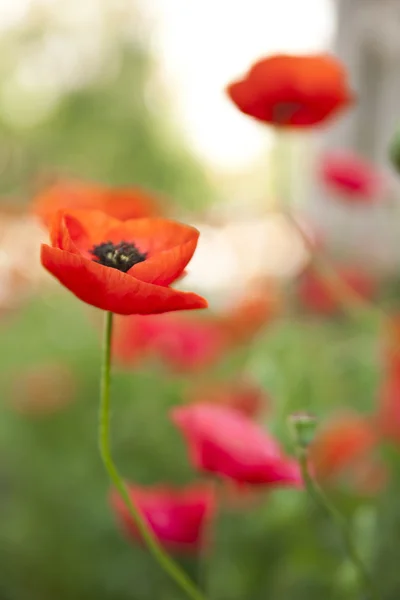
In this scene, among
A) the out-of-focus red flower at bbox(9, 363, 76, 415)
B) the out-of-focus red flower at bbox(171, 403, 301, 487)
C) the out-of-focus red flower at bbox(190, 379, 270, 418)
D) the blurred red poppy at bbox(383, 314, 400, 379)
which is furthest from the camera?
the out-of-focus red flower at bbox(9, 363, 76, 415)

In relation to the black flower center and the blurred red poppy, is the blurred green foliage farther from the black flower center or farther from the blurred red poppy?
the black flower center

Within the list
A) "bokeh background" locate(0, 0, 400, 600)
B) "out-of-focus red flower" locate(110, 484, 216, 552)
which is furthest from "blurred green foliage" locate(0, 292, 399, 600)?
"out-of-focus red flower" locate(110, 484, 216, 552)

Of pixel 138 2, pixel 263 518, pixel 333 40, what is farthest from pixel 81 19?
pixel 263 518

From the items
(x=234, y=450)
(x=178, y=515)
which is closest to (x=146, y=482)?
(x=178, y=515)

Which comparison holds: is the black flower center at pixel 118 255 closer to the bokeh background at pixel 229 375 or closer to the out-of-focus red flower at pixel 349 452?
the bokeh background at pixel 229 375

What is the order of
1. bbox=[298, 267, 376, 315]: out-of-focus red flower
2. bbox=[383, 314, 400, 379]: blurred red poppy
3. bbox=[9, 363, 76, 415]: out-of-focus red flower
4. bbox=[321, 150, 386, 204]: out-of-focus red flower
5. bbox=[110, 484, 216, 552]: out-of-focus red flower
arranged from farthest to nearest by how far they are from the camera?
bbox=[298, 267, 376, 315]: out-of-focus red flower, bbox=[9, 363, 76, 415]: out-of-focus red flower, bbox=[321, 150, 386, 204]: out-of-focus red flower, bbox=[383, 314, 400, 379]: blurred red poppy, bbox=[110, 484, 216, 552]: out-of-focus red flower

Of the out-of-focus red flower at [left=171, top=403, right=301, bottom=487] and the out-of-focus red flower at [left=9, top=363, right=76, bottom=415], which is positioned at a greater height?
the out-of-focus red flower at [left=171, top=403, right=301, bottom=487]

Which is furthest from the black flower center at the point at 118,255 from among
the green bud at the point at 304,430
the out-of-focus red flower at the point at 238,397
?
the out-of-focus red flower at the point at 238,397
